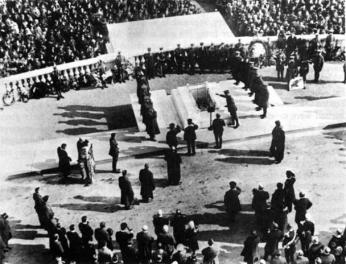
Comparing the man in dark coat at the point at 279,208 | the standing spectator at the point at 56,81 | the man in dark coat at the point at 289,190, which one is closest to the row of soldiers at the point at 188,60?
the standing spectator at the point at 56,81

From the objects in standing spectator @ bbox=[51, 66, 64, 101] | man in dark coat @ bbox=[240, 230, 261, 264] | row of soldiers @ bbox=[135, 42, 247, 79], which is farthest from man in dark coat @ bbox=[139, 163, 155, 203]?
row of soldiers @ bbox=[135, 42, 247, 79]

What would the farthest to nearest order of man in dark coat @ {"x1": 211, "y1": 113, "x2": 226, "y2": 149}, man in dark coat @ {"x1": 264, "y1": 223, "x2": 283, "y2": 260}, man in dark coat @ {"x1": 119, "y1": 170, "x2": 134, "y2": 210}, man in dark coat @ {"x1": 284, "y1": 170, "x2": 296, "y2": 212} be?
man in dark coat @ {"x1": 211, "y1": 113, "x2": 226, "y2": 149}
man in dark coat @ {"x1": 119, "y1": 170, "x2": 134, "y2": 210}
man in dark coat @ {"x1": 284, "y1": 170, "x2": 296, "y2": 212}
man in dark coat @ {"x1": 264, "y1": 223, "x2": 283, "y2": 260}

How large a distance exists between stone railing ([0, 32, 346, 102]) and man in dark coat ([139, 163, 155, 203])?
9.51m

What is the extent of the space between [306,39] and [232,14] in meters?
4.94

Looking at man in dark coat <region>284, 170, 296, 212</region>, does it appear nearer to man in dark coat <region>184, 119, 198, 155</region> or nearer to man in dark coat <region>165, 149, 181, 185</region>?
man in dark coat <region>165, 149, 181, 185</region>

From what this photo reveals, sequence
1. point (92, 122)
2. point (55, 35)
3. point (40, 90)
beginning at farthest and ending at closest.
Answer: point (55, 35) → point (40, 90) → point (92, 122)

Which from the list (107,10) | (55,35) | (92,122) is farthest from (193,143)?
(107,10)

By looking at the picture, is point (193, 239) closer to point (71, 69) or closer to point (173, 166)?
point (173, 166)

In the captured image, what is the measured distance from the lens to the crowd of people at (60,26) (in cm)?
2638

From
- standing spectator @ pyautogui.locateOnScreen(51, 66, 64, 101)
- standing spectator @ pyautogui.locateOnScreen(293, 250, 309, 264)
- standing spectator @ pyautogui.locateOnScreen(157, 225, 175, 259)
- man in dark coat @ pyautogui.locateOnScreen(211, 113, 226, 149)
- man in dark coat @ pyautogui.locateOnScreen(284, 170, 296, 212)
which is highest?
standing spectator @ pyautogui.locateOnScreen(51, 66, 64, 101)

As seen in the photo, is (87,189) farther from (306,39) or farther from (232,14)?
(232,14)

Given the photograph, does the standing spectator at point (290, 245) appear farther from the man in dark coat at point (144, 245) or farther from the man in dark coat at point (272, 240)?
the man in dark coat at point (144, 245)

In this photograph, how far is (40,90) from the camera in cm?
2453

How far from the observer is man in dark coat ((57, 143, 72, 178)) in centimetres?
1834
